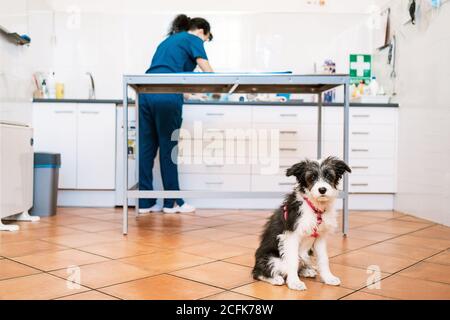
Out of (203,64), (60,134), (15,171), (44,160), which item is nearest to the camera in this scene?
(15,171)

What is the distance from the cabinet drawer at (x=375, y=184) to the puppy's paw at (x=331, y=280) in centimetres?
251

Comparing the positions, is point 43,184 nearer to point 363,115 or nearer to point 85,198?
point 85,198

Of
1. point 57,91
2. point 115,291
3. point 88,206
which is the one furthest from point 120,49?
point 115,291

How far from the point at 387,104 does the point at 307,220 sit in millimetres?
2792

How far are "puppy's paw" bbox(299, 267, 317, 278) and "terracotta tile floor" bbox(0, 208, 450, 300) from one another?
5 cm

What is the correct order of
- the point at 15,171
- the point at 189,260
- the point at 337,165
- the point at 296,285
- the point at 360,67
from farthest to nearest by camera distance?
1. the point at 360,67
2. the point at 15,171
3. the point at 189,260
4. the point at 337,165
5. the point at 296,285

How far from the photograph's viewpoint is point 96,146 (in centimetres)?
422

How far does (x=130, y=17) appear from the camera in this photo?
488cm

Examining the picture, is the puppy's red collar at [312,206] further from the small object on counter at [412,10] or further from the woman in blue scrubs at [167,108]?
the small object on counter at [412,10]

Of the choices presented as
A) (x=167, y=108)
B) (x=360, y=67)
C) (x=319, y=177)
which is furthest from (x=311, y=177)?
(x=360, y=67)

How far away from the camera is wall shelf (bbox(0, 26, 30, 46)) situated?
3.46 meters

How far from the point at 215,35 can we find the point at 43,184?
7.75ft

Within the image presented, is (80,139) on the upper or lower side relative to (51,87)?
lower

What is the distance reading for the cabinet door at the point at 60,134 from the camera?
13.7 ft
